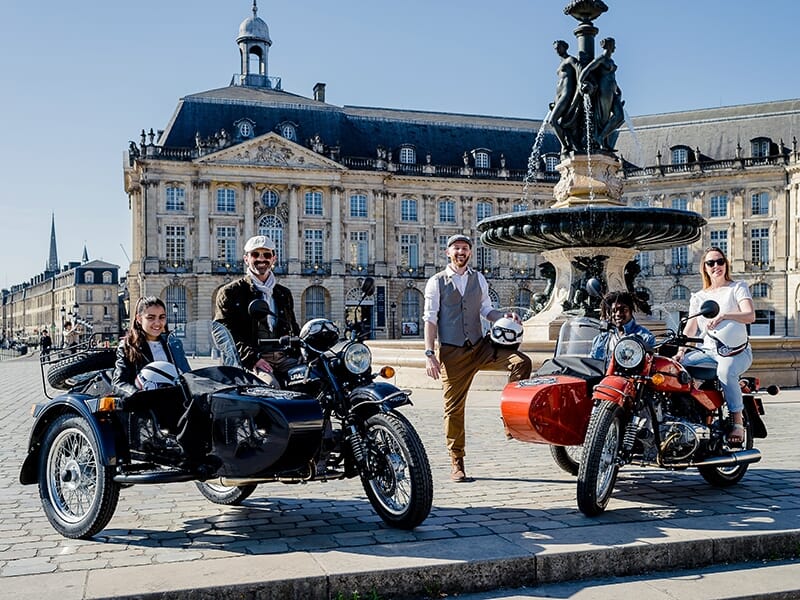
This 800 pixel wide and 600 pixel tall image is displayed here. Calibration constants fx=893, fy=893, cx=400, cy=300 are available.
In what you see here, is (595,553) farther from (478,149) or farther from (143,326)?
(478,149)

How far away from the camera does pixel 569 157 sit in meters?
16.3

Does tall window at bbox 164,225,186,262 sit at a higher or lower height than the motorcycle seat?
higher

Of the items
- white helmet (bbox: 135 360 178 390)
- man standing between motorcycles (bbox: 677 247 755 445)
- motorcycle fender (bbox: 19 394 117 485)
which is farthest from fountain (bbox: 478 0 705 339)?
motorcycle fender (bbox: 19 394 117 485)

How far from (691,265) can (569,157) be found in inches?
1919

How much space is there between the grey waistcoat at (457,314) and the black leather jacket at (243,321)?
1356 mm

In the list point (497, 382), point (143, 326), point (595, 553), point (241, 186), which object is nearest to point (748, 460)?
point (595, 553)

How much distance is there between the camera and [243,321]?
6281 mm

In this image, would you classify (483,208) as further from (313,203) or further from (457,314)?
(457,314)

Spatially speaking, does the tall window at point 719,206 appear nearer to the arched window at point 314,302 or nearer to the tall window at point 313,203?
the tall window at point 313,203

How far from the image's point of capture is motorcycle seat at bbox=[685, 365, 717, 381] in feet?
21.1

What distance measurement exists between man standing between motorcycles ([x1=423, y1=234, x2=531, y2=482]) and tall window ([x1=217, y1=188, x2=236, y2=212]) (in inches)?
2121

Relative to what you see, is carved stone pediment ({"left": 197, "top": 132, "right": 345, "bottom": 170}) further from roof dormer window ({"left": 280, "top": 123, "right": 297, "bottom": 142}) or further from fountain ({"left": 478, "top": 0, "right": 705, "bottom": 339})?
fountain ({"left": 478, "top": 0, "right": 705, "bottom": 339})

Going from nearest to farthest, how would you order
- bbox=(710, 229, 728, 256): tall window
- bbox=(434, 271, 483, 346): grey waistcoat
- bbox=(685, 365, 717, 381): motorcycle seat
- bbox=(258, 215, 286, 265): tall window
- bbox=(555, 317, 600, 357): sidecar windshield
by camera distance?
bbox=(685, 365, 717, 381): motorcycle seat, bbox=(555, 317, 600, 357): sidecar windshield, bbox=(434, 271, 483, 346): grey waistcoat, bbox=(258, 215, 286, 265): tall window, bbox=(710, 229, 728, 256): tall window

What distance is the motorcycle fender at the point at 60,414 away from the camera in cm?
535
